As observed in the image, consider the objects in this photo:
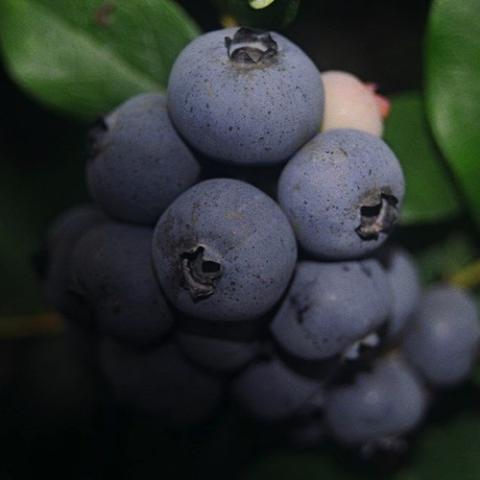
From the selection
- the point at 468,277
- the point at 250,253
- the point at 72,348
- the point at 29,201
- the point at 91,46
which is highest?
the point at 91,46

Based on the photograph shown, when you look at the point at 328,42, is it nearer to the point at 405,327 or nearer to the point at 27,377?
the point at 405,327

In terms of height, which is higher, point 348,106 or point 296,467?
point 348,106

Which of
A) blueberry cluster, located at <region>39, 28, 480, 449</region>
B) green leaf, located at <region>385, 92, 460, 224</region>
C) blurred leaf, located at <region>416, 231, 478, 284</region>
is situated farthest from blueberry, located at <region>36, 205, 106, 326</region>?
blurred leaf, located at <region>416, 231, 478, 284</region>

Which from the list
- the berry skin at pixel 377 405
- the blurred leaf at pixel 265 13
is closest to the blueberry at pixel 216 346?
the berry skin at pixel 377 405

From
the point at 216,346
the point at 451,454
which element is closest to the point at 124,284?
the point at 216,346

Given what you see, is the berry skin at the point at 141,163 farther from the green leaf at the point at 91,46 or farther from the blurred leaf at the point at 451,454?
the blurred leaf at the point at 451,454

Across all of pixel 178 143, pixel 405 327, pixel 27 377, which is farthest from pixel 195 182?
pixel 27 377

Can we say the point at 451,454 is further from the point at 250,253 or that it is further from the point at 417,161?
the point at 250,253
